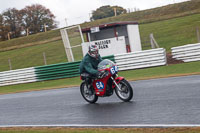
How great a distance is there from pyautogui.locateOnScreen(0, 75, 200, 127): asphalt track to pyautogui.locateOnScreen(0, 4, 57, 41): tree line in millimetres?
71176

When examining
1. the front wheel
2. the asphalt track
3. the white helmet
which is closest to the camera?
the asphalt track

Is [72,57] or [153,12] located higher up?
[153,12]

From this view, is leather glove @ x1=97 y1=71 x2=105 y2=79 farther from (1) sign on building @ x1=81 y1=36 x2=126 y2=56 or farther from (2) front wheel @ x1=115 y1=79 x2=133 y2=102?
(1) sign on building @ x1=81 y1=36 x2=126 y2=56

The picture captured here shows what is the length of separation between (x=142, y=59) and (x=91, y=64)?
9303 millimetres

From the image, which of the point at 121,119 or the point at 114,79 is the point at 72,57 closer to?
the point at 114,79

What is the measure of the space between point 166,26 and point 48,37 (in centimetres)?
2446

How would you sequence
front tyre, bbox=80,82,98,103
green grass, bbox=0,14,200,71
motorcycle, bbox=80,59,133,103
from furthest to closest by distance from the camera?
green grass, bbox=0,14,200,71 < front tyre, bbox=80,82,98,103 < motorcycle, bbox=80,59,133,103

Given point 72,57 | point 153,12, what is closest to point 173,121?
point 72,57

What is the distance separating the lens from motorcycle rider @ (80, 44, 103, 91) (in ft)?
32.4

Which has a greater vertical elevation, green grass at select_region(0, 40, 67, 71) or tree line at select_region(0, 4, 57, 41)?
tree line at select_region(0, 4, 57, 41)

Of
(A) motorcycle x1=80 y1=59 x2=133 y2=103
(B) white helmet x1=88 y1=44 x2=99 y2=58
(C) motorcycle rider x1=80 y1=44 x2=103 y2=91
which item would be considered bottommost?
(A) motorcycle x1=80 y1=59 x2=133 y2=103

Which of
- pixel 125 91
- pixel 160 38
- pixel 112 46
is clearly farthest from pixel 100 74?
pixel 160 38

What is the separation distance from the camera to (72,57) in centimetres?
2322

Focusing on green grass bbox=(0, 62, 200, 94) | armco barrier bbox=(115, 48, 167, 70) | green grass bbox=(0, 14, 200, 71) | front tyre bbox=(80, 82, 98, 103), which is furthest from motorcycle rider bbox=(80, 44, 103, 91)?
green grass bbox=(0, 14, 200, 71)
